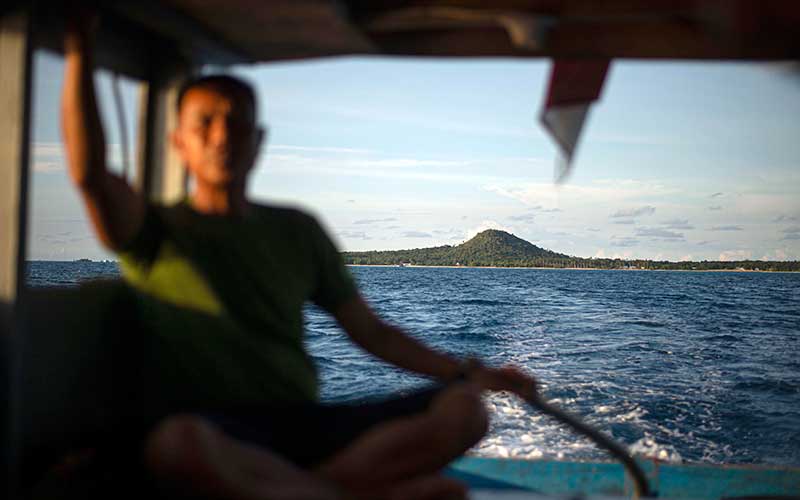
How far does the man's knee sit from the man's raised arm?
2.54ft

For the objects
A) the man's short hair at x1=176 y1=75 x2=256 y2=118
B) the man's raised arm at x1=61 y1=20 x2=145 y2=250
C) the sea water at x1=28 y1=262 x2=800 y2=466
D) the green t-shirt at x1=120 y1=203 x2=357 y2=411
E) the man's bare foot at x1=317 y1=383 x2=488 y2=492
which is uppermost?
the man's short hair at x1=176 y1=75 x2=256 y2=118

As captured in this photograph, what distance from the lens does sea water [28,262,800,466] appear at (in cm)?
855

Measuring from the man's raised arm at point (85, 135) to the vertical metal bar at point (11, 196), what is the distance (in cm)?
9

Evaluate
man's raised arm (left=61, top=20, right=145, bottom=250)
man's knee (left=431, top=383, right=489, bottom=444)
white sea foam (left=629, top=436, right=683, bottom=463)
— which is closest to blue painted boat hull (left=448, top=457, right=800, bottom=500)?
man's knee (left=431, top=383, right=489, bottom=444)

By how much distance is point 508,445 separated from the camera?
745 centimetres

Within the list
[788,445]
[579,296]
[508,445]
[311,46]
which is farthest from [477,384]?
[579,296]

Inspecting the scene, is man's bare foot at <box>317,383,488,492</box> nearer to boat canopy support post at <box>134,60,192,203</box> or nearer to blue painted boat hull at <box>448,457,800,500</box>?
boat canopy support post at <box>134,60,192,203</box>

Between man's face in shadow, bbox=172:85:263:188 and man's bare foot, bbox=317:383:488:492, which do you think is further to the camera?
man's face in shadow, bbox=172:85:263:188

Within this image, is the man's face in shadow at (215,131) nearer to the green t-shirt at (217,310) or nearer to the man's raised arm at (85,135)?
the green t-shirt at (217,310)

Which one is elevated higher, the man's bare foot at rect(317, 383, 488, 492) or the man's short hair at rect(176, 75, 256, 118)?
the man's short hair at rect(176, 75, 256, 118)

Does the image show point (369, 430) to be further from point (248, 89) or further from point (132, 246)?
point (248, 89)

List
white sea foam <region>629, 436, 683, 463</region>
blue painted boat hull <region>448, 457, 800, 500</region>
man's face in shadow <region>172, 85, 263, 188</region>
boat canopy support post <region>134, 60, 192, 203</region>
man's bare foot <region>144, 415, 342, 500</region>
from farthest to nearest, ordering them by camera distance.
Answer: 1. white sea foam <region>629, 436, 683, 463</region>
2. blue painted boat hull <region>448, 457, 800, 500</region>
3. boat canopy support post <region>134, 60, 192, 203</region>
4. man's face in shadow <region>172, 85, 263, 188</region>
5. man's bare foot <region>144, 415, 342, 500</region>

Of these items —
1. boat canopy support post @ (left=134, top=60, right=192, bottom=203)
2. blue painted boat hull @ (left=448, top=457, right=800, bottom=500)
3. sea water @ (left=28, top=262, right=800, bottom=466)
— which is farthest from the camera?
sea water @ (left=28, top=262, right=800, bottom=466)

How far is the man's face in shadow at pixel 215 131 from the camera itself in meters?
1.58
